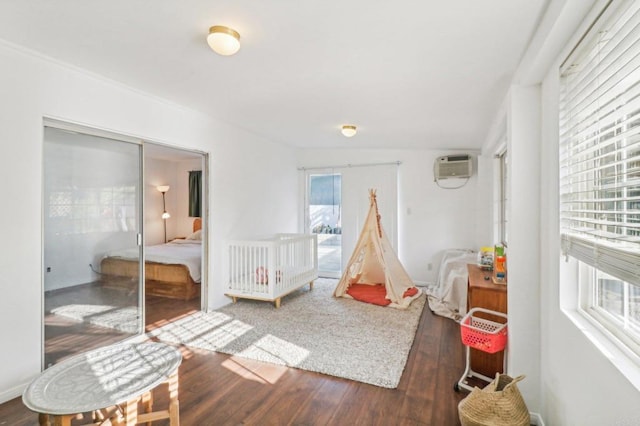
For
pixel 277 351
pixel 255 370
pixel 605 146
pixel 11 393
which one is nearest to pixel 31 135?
pixel 11 393

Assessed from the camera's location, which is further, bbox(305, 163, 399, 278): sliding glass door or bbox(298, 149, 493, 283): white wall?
bbox(305, 163, 399, 278): sliding glass door

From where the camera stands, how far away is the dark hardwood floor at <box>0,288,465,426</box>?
2020 millimetres

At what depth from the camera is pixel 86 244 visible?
2.80 metres

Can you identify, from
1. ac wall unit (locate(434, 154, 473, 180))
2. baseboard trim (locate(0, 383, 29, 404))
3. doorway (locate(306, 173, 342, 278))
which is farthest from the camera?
doorway (locate(306, 173, 342, 278))

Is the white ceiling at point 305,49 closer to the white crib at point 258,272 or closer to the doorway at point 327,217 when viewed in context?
the white crib at point 258,272

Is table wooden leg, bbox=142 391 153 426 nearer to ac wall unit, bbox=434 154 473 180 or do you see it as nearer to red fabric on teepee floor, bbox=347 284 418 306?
red fabric on teepee floor, bbox=347 284 418 306

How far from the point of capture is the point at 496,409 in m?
1.71

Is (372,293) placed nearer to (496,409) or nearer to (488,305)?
(488,305)

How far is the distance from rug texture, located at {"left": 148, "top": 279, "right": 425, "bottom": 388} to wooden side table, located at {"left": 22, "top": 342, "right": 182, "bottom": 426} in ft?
3.65

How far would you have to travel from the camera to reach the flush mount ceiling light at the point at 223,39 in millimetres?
1865

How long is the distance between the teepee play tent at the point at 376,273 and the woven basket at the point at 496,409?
2.37m

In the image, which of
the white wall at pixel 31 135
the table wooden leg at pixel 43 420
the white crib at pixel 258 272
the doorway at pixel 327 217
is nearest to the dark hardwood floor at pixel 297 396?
the white wall at pixel 31 135

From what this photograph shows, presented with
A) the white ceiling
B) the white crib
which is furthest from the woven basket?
the white crib

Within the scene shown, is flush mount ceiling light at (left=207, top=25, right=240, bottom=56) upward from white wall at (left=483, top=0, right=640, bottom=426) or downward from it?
upward
